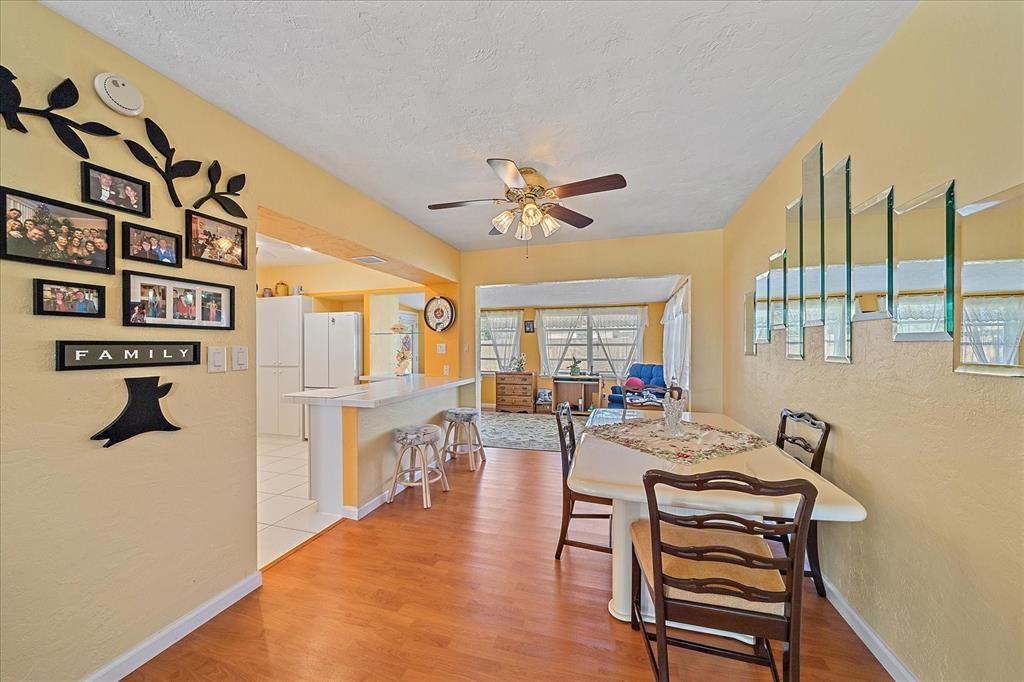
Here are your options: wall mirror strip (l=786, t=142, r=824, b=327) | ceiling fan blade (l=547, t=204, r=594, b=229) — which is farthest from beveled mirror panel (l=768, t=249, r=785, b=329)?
ceiling fan blade (l=547, t=204, r=594, b=229)

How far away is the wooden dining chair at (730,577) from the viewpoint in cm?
117

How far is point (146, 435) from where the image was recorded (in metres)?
1.58

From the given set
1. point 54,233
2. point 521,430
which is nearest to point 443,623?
point 54,233

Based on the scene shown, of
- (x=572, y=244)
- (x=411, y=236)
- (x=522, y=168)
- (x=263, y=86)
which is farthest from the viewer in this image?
(x=572, y=244)

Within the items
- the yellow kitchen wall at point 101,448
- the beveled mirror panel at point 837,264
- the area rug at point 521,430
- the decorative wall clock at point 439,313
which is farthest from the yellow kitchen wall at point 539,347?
the yellow kitchen wall at point 101,448

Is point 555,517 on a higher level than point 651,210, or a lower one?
lower

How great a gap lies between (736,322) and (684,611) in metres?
2.68

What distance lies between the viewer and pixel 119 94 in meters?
1.47

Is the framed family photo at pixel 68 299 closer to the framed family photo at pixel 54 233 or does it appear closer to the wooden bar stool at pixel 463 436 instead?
the framed family photo at pixel 54 233

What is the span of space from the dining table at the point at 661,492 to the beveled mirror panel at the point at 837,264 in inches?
22.7

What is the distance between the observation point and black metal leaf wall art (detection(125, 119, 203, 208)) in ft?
5.09

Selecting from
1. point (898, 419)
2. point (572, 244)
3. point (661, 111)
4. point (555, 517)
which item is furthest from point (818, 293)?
point (572, 244)

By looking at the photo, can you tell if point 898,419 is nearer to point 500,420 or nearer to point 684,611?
point 684,611

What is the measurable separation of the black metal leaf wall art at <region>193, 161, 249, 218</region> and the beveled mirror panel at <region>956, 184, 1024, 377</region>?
2865 mm
